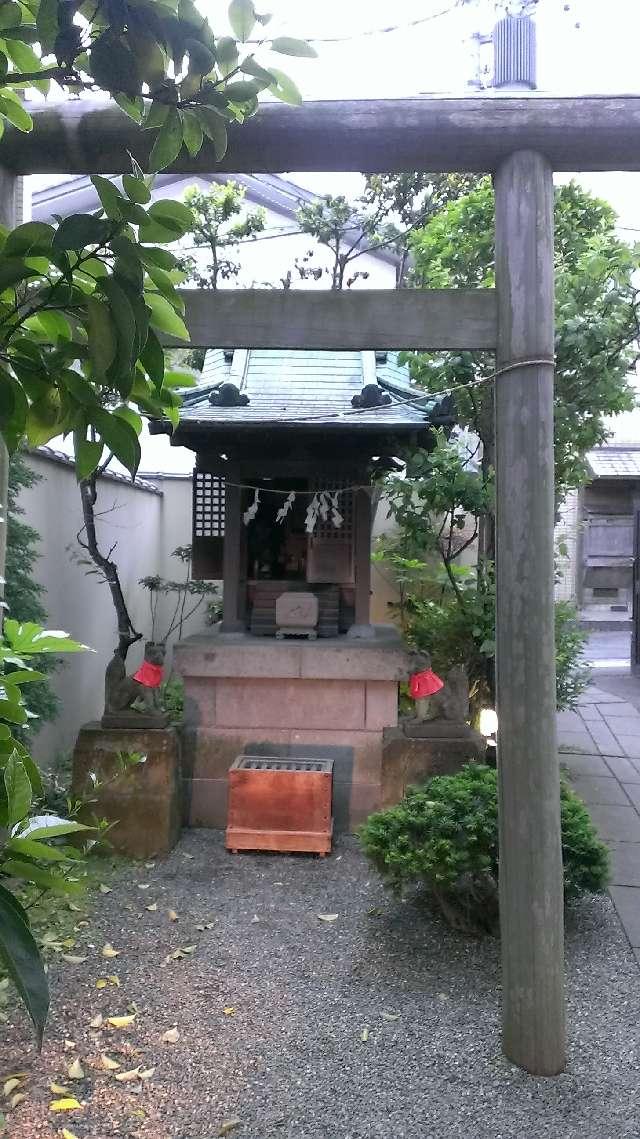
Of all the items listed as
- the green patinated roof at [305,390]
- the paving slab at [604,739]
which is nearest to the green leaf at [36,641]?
the green patinated roof at [305,390]

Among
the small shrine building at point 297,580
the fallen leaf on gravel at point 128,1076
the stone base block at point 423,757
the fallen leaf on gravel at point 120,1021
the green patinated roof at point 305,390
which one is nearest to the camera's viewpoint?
the fallen leaf on gravel at point 128,1076

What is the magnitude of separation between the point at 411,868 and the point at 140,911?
1.55 meters

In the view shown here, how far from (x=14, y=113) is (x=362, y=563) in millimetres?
5003

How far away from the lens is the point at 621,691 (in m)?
10.0

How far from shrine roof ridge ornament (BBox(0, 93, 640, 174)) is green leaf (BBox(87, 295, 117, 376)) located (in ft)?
6.16

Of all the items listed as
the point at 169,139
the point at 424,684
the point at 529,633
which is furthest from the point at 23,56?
the point at 424,684

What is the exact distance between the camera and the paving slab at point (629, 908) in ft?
12.9

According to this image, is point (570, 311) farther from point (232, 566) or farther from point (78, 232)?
point (78, 232)

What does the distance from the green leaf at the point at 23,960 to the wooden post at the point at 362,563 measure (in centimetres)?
510

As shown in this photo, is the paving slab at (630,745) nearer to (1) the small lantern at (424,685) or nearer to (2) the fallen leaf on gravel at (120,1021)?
(1) the small lantern at (424,685)

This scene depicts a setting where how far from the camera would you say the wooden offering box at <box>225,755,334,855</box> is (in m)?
4.96

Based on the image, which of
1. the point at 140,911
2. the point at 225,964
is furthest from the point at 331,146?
the point at 140,911

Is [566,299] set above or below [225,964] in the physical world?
above

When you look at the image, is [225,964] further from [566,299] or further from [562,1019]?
[566,299]
